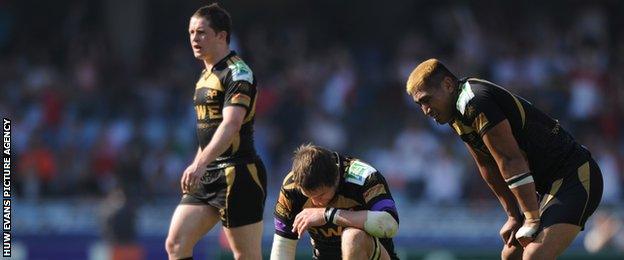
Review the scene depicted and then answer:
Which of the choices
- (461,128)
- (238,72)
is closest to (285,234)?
(238,72)

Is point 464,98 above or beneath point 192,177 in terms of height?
above

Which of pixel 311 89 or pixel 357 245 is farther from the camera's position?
pixel 311 89

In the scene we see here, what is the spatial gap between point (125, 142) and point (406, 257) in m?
6.02

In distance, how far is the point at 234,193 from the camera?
891 centimetres

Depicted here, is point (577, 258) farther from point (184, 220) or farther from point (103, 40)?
point (103, 40)

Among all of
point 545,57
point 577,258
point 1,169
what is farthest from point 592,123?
point 1,169

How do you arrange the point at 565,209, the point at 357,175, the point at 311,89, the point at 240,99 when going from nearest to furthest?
1. the point at 565,209
2. the point at 357,175
3. the point at 240,99
4. the point at 311,89

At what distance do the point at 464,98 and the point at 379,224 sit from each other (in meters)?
1.00

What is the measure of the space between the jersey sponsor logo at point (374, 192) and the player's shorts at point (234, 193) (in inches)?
39.2

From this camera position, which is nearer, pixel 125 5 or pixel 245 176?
pixel 245 176

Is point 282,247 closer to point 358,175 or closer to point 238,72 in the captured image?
point 358,175

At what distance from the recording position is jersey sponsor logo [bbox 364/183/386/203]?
834 cm

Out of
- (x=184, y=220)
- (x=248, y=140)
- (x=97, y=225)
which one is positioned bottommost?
(x=97, y=225)

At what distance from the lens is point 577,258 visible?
45.5 ft
